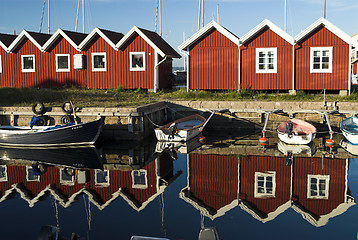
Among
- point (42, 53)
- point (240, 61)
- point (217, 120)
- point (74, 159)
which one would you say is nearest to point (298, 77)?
point (240, 61)

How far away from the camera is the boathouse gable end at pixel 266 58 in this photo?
2377 centimetres

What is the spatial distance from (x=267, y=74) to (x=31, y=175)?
14519 millimetres

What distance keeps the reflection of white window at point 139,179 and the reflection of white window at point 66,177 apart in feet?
5.94

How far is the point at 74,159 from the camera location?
15.8 m

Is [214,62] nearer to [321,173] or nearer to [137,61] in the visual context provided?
[137,61]

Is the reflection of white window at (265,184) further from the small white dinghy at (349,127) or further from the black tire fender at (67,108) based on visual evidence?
A: the black tire fender at (67,108)

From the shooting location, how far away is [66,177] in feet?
44.2

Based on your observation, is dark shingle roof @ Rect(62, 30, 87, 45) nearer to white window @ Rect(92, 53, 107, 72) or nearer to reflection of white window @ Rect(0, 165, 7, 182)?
white window @ Rect(92, 53, 107, 72)

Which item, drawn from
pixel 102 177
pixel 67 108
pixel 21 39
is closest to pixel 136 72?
pixel 21 39

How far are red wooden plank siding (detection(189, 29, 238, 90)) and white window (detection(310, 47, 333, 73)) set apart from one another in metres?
4.09

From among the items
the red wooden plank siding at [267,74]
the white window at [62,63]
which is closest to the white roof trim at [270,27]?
the red wooden plank siding at [267,74]

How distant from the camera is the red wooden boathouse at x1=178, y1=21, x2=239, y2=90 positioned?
2436 cm

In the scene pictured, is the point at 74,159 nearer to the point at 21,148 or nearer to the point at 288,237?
the point at 21,148

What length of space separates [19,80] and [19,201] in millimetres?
19038
